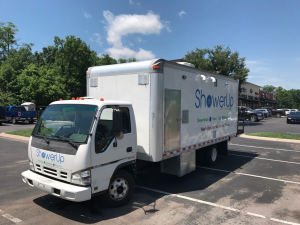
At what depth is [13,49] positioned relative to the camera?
196 ft

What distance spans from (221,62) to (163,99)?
2148 cm

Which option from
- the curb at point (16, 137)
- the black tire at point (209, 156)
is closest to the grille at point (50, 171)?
the black tire at point (209, 156)

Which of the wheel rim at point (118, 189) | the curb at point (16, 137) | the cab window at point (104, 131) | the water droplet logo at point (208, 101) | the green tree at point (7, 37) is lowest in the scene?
the curb at point (16, 137)

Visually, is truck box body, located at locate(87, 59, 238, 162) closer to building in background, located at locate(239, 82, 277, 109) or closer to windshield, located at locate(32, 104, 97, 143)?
windshield, located at locate(32, 104, 97, 143)

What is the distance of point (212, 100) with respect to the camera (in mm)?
8070

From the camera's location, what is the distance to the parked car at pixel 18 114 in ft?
86.2

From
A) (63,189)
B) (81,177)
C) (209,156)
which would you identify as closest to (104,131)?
(81,177)

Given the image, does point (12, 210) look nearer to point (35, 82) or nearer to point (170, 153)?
point (170, 153)

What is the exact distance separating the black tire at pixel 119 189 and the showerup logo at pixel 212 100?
322cm

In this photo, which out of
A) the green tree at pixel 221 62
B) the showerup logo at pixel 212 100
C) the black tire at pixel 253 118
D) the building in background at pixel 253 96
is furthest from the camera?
the building in background at pixel 253 96

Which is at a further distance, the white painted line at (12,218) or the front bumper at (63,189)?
the white painted line at (12,218)

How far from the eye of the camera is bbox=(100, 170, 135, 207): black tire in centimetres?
481

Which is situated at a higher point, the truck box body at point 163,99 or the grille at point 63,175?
the truck box body at point 163,99

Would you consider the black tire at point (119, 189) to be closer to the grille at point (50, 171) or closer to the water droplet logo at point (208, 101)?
the grille at point (50, 171)
